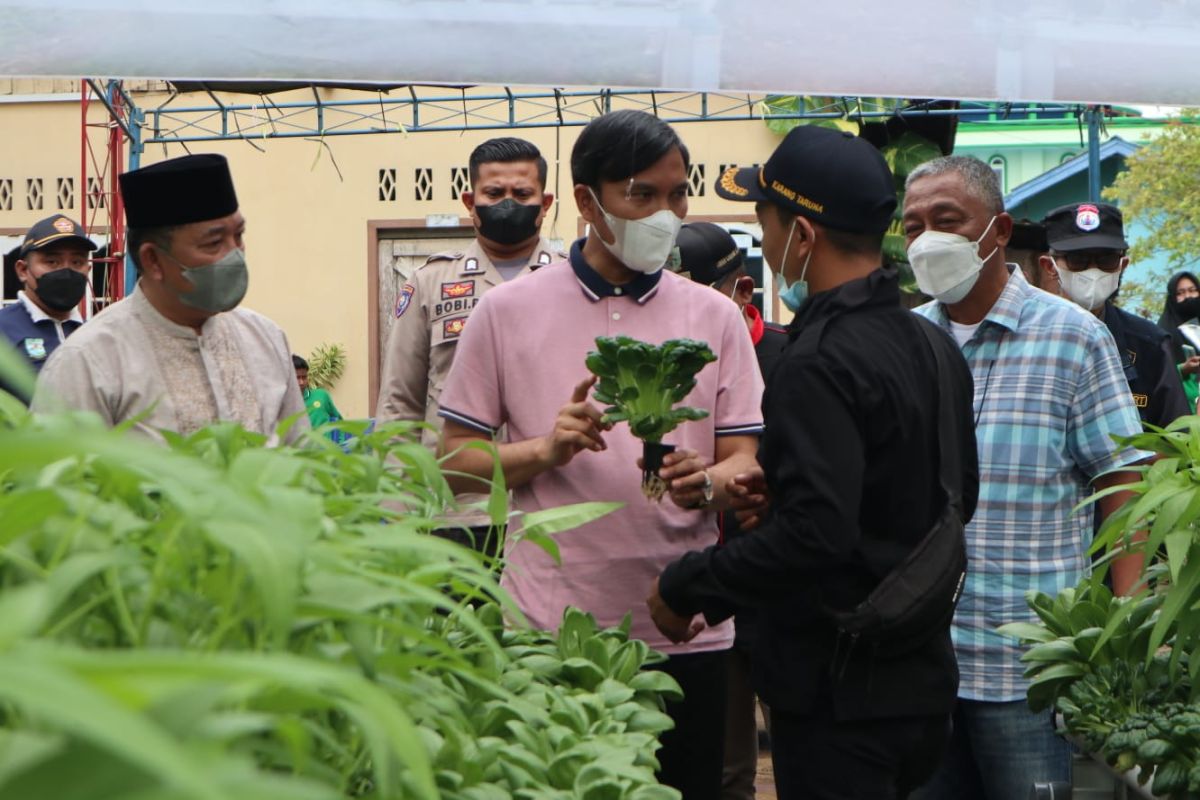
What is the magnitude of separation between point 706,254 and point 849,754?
8.29 feet

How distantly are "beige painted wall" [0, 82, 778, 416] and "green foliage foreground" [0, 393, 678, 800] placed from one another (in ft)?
44.7

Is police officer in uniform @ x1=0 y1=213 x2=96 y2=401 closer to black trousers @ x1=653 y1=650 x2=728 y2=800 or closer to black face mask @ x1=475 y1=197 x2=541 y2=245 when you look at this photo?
black face mask @ x1=475 y1=197 x2=541 y2=245

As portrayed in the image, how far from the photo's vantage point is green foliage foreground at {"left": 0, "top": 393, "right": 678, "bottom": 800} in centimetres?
87

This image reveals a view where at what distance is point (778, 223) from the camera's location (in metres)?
3.04

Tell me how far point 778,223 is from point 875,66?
677mm

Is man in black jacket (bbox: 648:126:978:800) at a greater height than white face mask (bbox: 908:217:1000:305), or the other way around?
white face mask (bbox: 908:217:1000:305)

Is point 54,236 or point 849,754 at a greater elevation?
point 54,236

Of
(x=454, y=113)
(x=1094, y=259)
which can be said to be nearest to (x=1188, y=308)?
(x=454, y=113)

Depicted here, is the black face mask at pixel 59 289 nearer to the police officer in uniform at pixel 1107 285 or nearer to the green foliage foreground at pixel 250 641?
the police officer in uniform at pixel 1107 285

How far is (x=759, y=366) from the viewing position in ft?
15.6

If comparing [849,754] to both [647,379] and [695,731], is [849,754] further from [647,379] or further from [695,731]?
[647,379]

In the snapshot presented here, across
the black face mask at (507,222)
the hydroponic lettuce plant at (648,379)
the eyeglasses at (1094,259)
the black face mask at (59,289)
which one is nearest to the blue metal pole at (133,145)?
the black face mask at (59,289)

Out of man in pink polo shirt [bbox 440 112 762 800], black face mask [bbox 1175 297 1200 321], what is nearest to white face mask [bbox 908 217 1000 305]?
man in pink polo shirt [bbox 440 112 762 800]

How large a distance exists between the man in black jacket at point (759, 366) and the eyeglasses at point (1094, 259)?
48.6 inches
